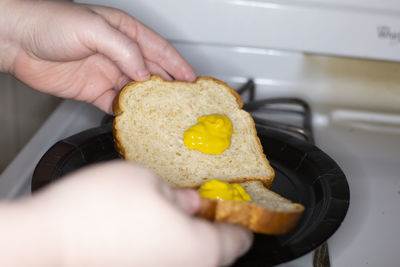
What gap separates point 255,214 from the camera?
814 millimetres

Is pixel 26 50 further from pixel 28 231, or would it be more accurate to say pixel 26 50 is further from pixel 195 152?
pixel 28 231

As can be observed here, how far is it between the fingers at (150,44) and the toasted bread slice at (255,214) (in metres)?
0.59

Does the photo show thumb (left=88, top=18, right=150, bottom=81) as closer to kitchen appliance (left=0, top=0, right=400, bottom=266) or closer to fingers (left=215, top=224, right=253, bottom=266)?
kitchen appliance (left=0, top=0, right=400, bottom=266)

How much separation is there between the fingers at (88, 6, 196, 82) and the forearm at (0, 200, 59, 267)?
0.82 metres

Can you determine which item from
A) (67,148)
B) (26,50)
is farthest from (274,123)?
(26,50)

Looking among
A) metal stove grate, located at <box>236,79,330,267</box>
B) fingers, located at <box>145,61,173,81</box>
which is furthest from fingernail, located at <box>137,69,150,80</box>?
metal stove grate, located at <box>236,79,330,267</box>

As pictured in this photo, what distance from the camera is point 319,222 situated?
87 centimetres

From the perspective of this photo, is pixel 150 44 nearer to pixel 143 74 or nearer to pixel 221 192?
pixel 143 74

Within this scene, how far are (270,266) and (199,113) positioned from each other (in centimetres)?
59

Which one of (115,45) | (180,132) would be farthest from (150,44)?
(180,132)

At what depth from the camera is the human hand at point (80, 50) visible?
1146 mm

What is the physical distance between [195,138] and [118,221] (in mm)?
577

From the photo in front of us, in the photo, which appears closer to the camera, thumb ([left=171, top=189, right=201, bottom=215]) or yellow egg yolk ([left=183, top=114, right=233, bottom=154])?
thumb ([left=171, top=189, right=201, bottom=215])

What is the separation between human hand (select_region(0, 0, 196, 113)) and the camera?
1.15 meters
